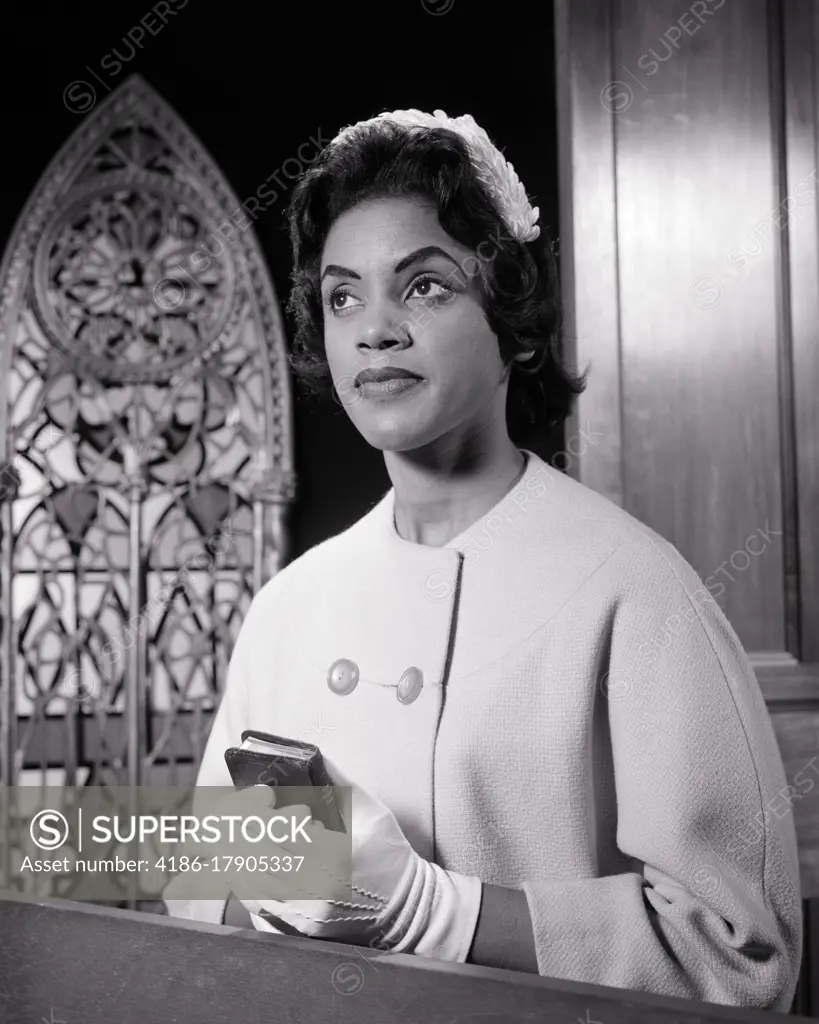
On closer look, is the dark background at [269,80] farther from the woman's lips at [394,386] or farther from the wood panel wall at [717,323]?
the woman's lips at [394,386]

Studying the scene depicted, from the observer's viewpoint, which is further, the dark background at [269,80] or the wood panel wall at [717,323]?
the dark background at [269,80]

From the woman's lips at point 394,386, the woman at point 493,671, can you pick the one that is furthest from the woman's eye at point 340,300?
the woman's lips at point 394,386

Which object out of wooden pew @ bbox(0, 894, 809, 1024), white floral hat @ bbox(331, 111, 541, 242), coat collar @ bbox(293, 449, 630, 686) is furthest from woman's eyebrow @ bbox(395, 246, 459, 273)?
wooden pew @ bbox(0, 894, 809, 1024)

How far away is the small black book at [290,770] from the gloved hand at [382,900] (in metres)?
0.01

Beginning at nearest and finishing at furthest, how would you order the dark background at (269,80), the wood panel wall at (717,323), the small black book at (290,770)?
the small black book at (290,770)
the wood panel wall at (717,323)
the dark background at (269,80)

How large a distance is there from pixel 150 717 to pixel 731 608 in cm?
236

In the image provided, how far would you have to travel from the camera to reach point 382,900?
964 mm

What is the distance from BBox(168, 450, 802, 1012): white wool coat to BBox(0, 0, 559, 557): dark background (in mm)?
2255

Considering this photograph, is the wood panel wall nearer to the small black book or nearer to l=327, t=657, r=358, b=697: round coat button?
l=327, t=657, r=358, b=697: round coat button

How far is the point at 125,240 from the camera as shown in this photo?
138 inches

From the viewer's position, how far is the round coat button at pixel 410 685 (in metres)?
1.12

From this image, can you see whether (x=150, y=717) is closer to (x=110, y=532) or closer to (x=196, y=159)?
(x=110, y=532)

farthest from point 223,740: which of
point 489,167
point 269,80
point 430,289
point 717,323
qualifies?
point 269,80

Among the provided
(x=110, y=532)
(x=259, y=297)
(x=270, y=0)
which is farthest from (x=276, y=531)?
(x=270, y=0)
